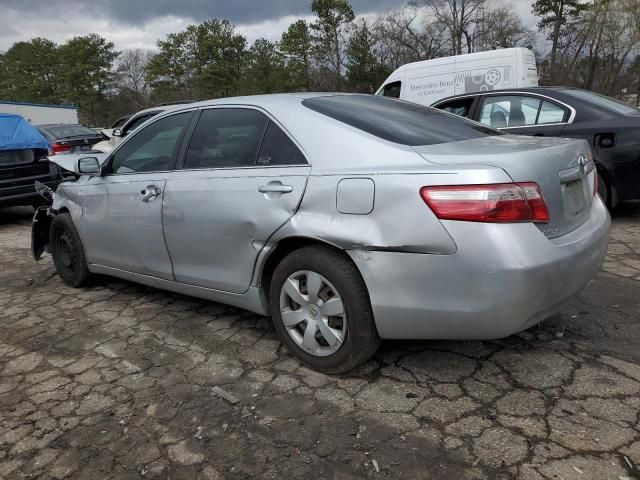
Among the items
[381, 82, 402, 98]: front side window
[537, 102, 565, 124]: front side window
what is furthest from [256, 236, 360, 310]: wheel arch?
[381, 82, 402, 98]: front side window

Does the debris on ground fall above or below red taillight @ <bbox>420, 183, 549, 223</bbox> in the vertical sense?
below

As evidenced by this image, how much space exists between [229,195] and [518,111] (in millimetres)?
4402

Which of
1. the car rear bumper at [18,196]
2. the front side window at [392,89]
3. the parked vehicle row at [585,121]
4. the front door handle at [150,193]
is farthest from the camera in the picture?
the front side window at [392,89]

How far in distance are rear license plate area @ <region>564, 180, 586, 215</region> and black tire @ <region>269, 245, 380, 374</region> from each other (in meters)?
1.06

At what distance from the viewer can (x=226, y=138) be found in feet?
10.3

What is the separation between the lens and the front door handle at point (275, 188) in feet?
8.71

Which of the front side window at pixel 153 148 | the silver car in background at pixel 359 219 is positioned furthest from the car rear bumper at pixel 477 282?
the front side window at pixel 153 148

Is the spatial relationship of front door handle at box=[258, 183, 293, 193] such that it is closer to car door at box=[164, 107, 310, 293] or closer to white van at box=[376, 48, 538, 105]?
car door at box=[164, 107, 310, 293]

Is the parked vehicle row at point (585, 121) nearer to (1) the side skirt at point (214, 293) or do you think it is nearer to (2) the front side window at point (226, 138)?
(2) the front side window at point (226, 138)

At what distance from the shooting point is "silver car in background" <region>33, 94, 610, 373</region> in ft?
7.12

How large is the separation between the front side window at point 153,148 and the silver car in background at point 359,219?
2cm

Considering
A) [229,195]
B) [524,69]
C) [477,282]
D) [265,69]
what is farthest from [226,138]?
[265,69]

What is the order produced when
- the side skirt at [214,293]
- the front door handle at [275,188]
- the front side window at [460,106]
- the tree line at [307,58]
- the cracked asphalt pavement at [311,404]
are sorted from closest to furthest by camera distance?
the cracked asphalt pavement at [311,404] < the front door handle at [275,188] < the side skirt at [214,293] < the front side window at [460,106] < the tree line at [307,58]

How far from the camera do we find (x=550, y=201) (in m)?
2.30
